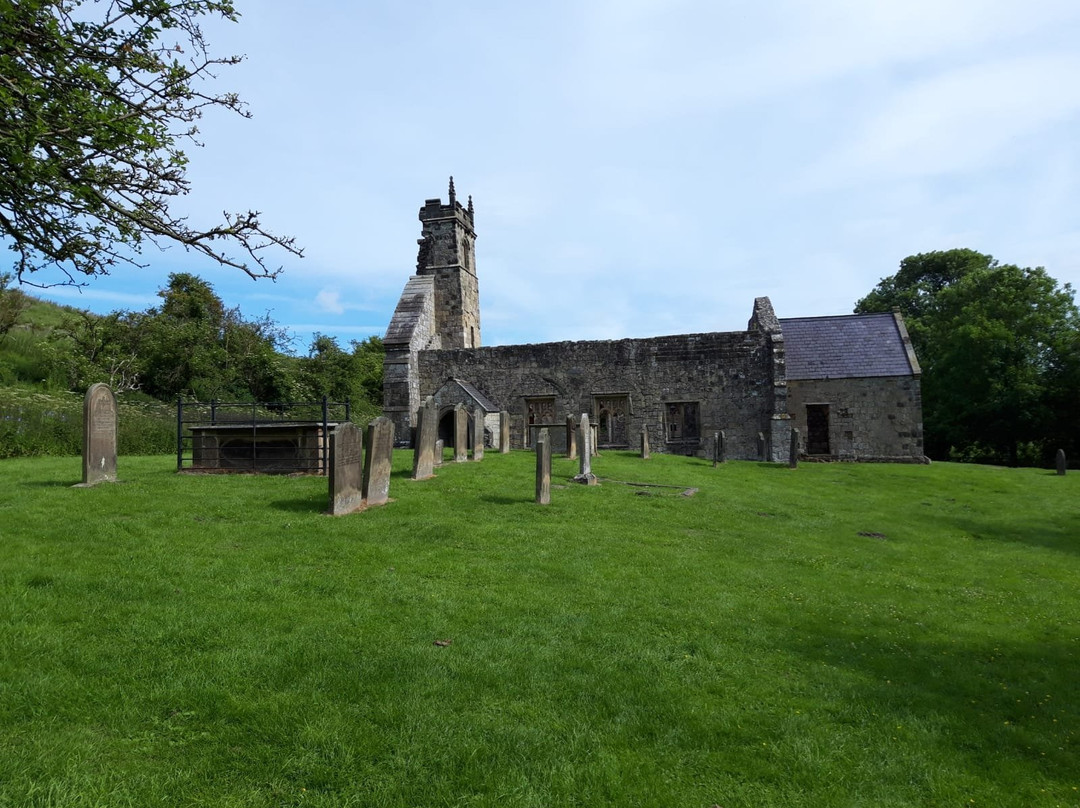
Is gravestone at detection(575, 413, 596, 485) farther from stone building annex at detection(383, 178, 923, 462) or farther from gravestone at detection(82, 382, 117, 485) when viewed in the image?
gravestone at detection(82, 382, 117, 485)

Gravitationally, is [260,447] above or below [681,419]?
below

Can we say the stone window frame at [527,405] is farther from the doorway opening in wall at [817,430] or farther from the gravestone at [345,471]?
the gravestone at [345,471]

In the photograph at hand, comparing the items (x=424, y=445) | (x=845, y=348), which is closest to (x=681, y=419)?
(x=845, y=348)

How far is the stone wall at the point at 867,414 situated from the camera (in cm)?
2328

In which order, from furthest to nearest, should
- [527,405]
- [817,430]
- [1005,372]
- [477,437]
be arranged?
[1005,372] → [817,430] → [527,405] → [477,437]

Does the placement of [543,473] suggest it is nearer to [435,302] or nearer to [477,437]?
[477,437]

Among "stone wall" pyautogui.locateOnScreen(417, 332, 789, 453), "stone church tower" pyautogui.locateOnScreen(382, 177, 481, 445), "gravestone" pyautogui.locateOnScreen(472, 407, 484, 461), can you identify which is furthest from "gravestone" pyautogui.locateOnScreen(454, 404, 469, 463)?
"stone church tower" pyautogui.locateOnScreen(382, 177, 481, 445)

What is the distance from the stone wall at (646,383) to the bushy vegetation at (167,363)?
6.83m

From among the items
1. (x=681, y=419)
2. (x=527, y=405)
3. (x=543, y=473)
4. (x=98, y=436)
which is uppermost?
(x=527, y=405)

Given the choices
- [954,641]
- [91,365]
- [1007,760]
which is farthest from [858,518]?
[91,365]

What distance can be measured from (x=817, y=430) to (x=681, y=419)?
6.16 metres

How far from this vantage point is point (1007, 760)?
3859 mm

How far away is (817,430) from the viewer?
973 inches

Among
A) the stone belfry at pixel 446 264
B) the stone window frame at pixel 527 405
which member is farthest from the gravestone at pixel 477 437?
the stone belfry at pixel 446 264
